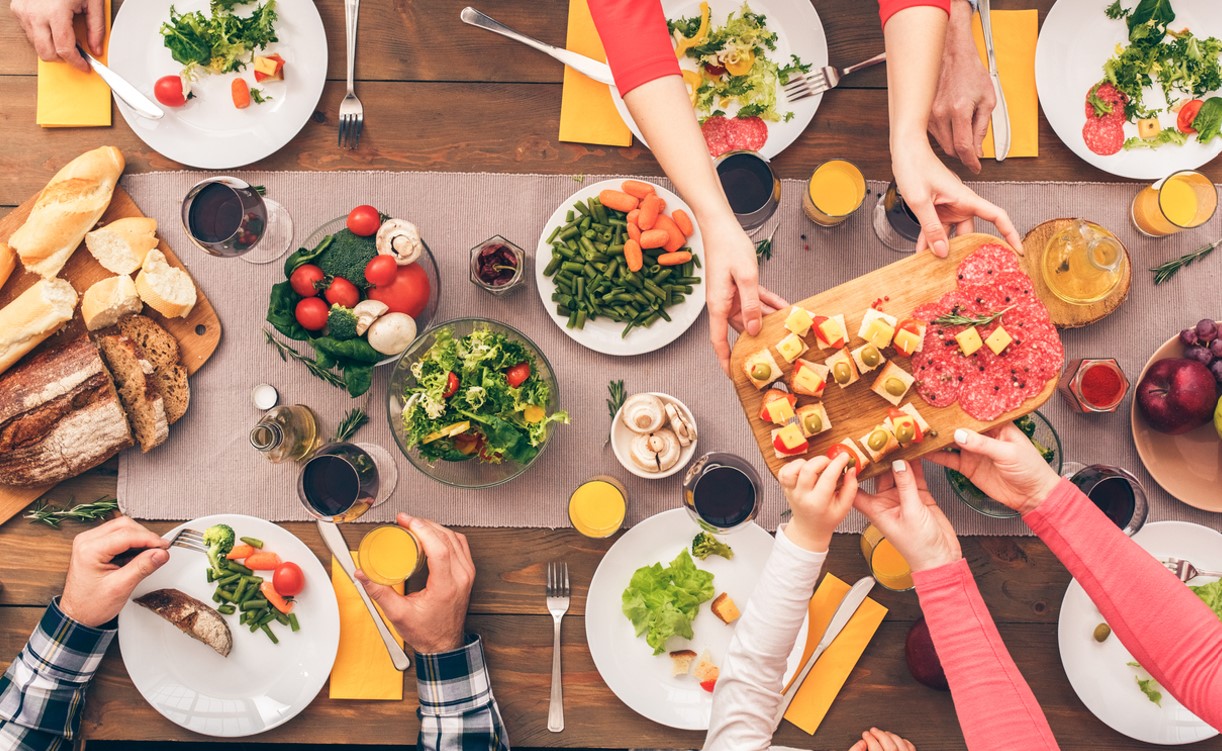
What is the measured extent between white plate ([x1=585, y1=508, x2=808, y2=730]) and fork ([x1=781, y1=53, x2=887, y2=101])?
125 centimetres

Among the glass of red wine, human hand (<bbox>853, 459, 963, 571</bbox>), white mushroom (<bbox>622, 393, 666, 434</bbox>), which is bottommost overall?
white mushroom (<bbox>622, 393, 666, 434</bbox>)

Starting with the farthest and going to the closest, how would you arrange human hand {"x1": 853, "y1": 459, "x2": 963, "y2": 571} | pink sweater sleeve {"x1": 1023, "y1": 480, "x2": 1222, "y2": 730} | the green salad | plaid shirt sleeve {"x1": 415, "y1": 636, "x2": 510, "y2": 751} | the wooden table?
the wooden table, plaid shirt sleeve {"x1": 415, "y1": 636, "x2": 510, "y2": 751}, the green salad, human hand {"x1": 853, "y1": 459, "x2": 963, "y2": 571}, pink sweater sleeve {"x1": 1023, "y1": 480, "x2": 1222, "y2": 730}

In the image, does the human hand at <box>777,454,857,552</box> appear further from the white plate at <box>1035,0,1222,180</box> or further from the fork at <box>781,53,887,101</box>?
the white plate at <box>1035,0,1222,180</box>

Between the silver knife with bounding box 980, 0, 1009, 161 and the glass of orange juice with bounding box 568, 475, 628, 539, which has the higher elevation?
the silver knife with bounding box 980, 0, 1009, 161

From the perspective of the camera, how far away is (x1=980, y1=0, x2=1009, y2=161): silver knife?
2.19 metres

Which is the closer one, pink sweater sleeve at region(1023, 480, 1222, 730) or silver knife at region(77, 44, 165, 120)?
pink sweater sleeve at region(1023, 480, 1222, 730)

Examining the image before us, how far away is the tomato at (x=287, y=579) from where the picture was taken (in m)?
2.16

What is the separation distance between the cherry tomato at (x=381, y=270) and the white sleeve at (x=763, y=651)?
124 cm

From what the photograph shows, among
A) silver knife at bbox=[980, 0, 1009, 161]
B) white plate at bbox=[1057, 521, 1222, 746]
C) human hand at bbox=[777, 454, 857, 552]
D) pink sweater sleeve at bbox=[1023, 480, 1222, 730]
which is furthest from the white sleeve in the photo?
silver knife at bbox=[980, 0, 1009, 161]

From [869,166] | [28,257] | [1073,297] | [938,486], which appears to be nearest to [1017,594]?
[938,486]

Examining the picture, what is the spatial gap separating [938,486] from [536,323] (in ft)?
4.22

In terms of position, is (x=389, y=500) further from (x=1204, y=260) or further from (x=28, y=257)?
(x=1204, y=260)

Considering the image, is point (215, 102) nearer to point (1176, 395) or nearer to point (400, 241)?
point (400, 241)

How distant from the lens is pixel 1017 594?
2.27 meters
